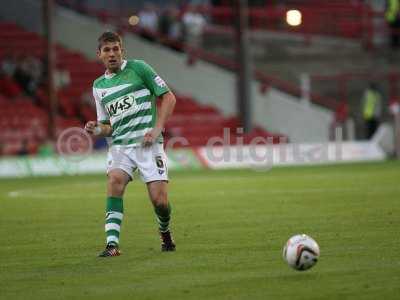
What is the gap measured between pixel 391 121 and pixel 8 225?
18.9 meters

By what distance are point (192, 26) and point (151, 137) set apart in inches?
928

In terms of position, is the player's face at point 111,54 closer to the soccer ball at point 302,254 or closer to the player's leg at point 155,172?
the player's leg at point 155,172

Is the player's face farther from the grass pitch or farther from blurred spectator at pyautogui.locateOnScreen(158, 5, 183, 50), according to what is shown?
blurred spectator at pyautogui.locateOnScreen(158, 5, 183, 50)

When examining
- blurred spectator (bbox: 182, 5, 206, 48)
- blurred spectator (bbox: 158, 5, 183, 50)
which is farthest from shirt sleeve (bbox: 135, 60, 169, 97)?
blurred spectator (bbox: 182, 5, 206, 48)

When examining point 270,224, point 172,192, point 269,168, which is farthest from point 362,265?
point 269,168

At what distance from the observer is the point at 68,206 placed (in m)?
16.9

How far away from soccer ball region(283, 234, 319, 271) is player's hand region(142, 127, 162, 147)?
215cm

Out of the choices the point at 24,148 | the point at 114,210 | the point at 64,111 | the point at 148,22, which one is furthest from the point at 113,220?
the point at 148,22

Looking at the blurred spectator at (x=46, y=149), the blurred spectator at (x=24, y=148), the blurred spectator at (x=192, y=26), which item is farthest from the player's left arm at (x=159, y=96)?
the blurred spectator at (x=192, y=26)

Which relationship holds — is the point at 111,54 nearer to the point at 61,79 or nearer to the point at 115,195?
the point at 115,195

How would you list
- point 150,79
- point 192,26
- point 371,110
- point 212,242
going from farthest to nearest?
point 192,26
point 371,110
point 212,242
point 150,79

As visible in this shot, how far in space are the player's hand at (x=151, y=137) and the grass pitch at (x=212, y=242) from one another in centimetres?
110

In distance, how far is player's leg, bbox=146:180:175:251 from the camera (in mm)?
10523

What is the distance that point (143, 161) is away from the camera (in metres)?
10.5
